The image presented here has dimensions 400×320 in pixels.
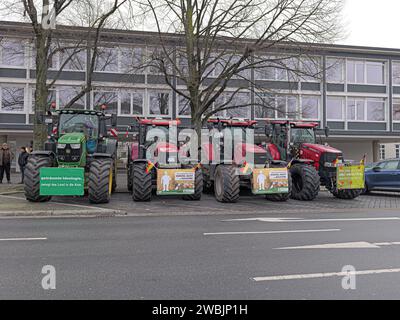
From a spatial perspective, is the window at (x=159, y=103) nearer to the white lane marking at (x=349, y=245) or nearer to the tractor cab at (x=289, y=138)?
the tractor cab at (x=289, y=138)

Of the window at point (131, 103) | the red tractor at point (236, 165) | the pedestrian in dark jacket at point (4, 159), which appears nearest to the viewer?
the red tractor at point (236, 165)

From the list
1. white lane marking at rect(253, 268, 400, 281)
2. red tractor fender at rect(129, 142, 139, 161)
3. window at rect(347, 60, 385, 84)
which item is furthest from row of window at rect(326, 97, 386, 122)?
white lane marking at rect(253, 268, 400, 281)

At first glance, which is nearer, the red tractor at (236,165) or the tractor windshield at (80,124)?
the red tractor at (236,165)

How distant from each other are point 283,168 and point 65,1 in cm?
1149

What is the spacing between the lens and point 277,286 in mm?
4695

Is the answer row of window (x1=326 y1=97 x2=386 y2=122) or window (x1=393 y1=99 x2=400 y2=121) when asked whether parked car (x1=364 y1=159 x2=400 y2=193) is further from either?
window (x1=393 y1=99 x2=400 y2=121)

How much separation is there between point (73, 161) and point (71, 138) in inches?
30.0

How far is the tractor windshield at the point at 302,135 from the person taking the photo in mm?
15531

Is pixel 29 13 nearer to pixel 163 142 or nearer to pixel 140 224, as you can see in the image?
pixel 163 142

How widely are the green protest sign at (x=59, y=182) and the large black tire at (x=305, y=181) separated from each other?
7.46m

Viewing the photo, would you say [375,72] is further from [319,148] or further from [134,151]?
[134,151]

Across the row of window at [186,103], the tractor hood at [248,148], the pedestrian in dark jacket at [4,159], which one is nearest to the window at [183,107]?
the row of window at [186,103]

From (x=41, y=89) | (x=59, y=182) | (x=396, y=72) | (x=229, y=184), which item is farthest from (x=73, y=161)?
(x=396, y=72)

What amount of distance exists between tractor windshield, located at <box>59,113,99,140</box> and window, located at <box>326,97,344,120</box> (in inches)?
1041
